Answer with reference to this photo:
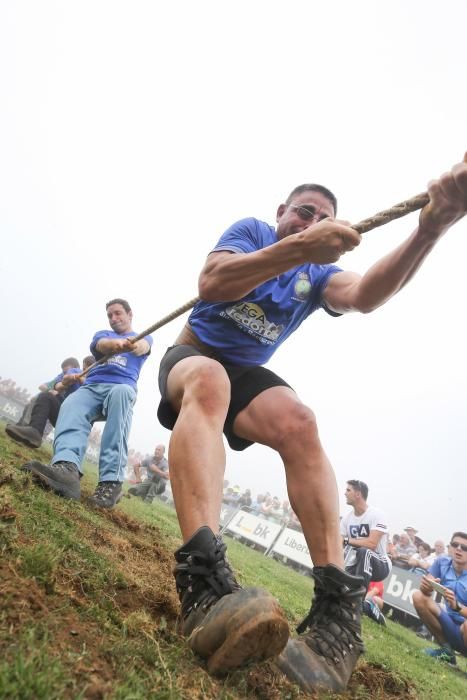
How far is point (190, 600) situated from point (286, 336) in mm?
1773

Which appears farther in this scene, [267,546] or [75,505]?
[267,546]

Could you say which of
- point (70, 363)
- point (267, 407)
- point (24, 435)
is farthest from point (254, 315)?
point (70, 363)

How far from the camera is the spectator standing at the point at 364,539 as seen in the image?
23.7ft

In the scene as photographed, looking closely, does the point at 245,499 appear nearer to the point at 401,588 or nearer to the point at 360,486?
the point at 401,588

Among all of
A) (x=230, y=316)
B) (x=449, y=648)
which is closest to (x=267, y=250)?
(x=230, y=316)

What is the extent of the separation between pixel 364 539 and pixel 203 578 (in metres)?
6.86

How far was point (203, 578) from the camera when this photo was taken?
1653 millimetres

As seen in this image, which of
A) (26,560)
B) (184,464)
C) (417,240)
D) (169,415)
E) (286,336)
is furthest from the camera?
(286,336)

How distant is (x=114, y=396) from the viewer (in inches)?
189

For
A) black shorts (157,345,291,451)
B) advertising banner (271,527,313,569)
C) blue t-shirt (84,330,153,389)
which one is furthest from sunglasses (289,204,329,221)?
advertising banner (271,527,313,569)

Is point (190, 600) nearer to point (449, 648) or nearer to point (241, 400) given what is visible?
point (241, 400)

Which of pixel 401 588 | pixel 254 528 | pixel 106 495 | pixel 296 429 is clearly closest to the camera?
pixel 296 429

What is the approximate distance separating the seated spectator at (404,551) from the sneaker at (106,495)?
426 inches

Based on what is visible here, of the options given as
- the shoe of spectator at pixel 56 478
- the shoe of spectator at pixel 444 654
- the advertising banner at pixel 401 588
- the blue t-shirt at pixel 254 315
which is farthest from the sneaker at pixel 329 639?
the advertising banner at pixel 401 588
